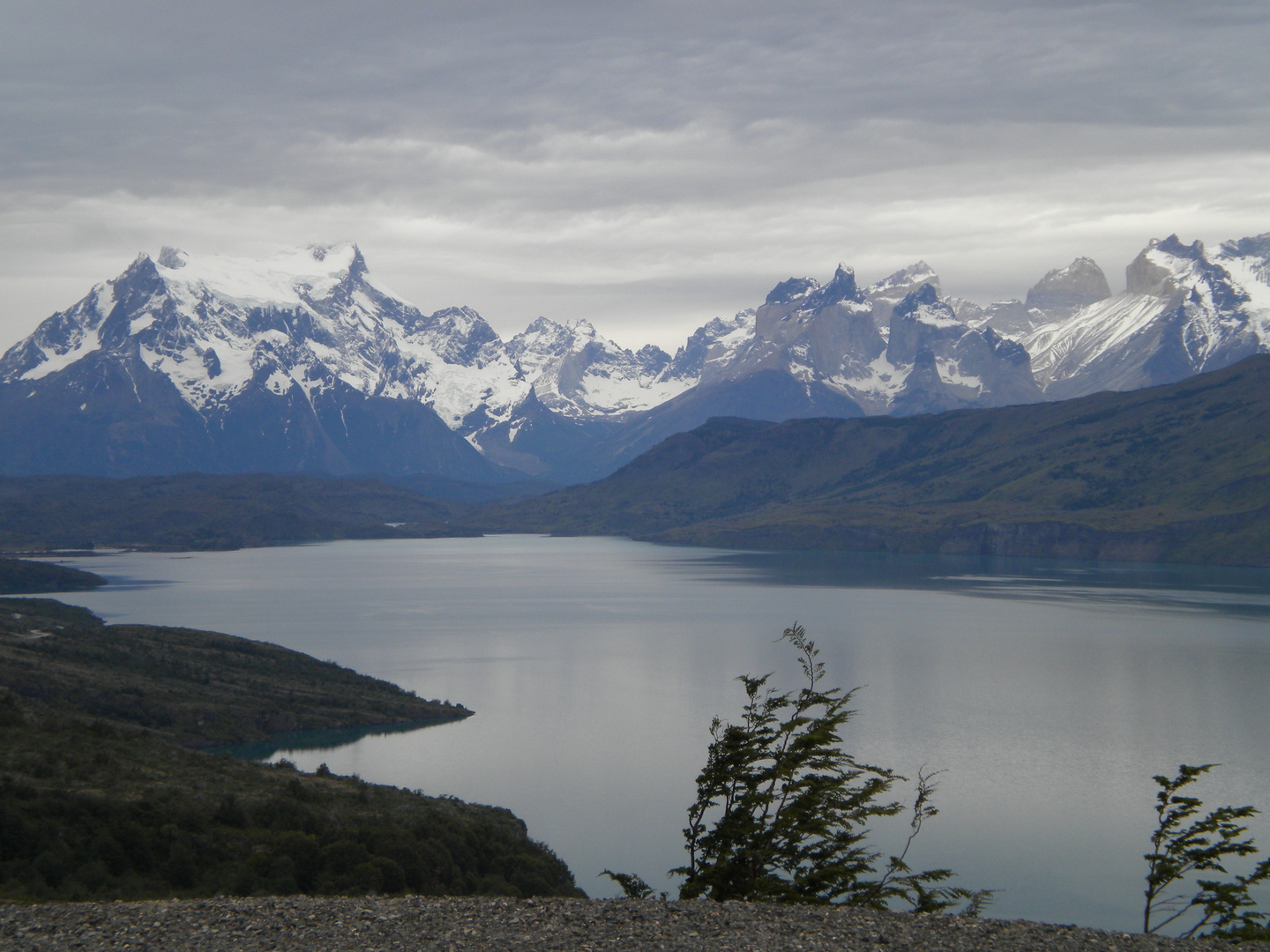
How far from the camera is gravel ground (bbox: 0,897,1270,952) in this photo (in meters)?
21.0

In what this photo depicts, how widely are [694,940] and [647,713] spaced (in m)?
72.4

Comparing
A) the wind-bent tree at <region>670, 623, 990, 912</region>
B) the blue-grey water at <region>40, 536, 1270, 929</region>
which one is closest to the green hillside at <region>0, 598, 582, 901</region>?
the blue-grey water at <region>40, 536, 1270, 929</region>

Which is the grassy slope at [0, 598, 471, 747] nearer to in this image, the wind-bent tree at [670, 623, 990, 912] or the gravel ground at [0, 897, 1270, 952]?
the gravel ground at [0, 897, 1270, 952]

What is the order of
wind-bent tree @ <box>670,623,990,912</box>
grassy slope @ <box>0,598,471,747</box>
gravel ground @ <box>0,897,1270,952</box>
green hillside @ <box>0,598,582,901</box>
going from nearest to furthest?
gravel ground @ <box>0,897,1270,952</box> → wind-bent tree @ <box>670,623,990,912</box> → green hillside @ <box>0,598,582,901</box> → grassy slope @ <box>0,598,471,747</box>

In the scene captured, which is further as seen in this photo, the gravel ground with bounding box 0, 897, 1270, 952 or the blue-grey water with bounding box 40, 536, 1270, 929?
the blue-grey water with bounding box 40, 536, 1270, 929

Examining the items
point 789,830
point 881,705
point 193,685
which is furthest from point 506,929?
point 193,685

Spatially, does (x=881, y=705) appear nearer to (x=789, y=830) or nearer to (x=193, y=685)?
(x=193, y=685)

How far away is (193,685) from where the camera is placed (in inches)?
3885

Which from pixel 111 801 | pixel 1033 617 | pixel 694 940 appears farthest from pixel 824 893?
pixel 1033 617

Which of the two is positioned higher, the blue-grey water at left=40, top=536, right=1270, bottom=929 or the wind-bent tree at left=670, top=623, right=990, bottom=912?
the wind-bent tree at left=670, top=623, right=990, bottom=912

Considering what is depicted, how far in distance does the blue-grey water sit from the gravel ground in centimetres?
2865

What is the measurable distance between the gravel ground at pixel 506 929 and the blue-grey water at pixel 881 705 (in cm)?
2865

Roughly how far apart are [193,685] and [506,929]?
85.2 m

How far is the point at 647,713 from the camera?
92.8 m
